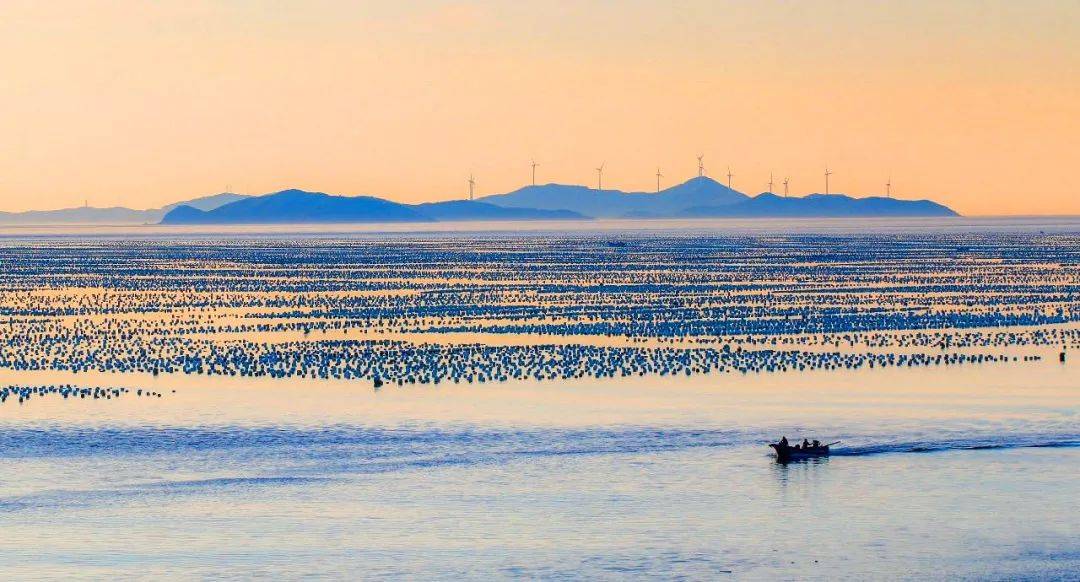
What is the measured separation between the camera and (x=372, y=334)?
204 ft

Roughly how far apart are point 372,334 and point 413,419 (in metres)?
20.7

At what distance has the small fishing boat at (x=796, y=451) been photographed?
36031mm

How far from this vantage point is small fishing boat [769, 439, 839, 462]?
3603 cm

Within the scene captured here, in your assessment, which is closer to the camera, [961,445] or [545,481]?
[545,481]

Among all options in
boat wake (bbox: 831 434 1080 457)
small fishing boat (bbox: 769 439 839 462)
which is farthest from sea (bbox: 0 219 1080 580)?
small fishing boat (bbox: 769 439 839 462)

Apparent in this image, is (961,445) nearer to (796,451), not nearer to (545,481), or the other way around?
(796,451)

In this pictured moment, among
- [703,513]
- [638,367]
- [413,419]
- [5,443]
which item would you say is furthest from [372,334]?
[703,513]

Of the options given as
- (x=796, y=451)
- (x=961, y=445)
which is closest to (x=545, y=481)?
(x=796, y=451)

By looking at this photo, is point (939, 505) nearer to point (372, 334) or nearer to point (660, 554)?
point (660, 554)

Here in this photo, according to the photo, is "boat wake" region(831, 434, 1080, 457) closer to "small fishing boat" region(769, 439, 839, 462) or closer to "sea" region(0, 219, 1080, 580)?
"sea" region(0, 219, 1080, 580)

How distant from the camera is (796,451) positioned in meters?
36.2

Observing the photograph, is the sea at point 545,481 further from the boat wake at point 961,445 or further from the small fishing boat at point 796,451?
the small fishing boat at point 796,451

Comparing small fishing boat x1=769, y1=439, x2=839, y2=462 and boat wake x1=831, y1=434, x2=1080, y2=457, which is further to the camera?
boat wake x1=831, y1=434, x2=1080, y2=457

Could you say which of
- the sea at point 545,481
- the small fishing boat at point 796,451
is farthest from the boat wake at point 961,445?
the small fishing boat at point 796,451
